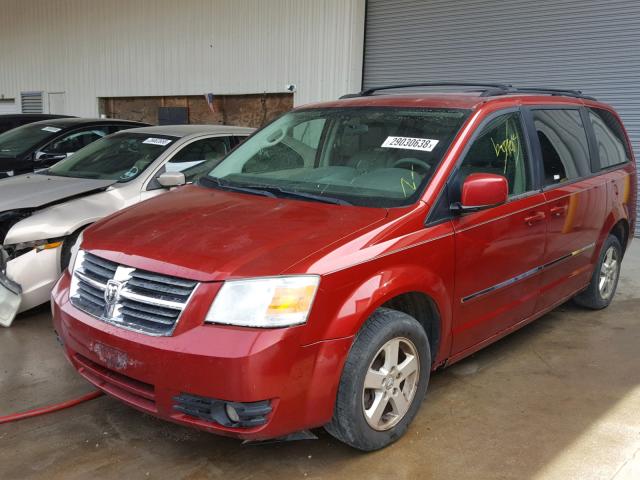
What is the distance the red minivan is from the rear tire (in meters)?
0.68

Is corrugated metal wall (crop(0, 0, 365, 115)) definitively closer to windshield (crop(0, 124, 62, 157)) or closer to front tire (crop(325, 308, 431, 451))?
windshield (crop(0, 124, 62, 157))

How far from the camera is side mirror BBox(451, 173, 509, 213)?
3217 mm

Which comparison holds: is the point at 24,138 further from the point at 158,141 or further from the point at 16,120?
the point at 158,141

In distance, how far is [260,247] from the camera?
281cm

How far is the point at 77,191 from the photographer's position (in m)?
5.20

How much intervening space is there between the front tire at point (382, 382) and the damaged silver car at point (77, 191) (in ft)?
6.42

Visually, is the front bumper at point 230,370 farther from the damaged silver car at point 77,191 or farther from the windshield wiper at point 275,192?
the damaged silver car at point 77,191

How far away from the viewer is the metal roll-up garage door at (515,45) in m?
8.29

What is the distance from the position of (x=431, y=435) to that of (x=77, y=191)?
3.58 meters

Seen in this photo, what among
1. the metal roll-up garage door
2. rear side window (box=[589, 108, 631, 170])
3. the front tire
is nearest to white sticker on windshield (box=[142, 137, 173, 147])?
the front tire

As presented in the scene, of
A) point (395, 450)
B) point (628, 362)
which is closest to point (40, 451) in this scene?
point (395, 450)

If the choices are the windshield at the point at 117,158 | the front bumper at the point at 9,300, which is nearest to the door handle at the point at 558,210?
the windshield at the point at 117,158

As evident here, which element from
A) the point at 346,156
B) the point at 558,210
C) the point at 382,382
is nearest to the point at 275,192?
the point at 346,156

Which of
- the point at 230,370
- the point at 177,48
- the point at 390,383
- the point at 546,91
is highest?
the point at 177,48
